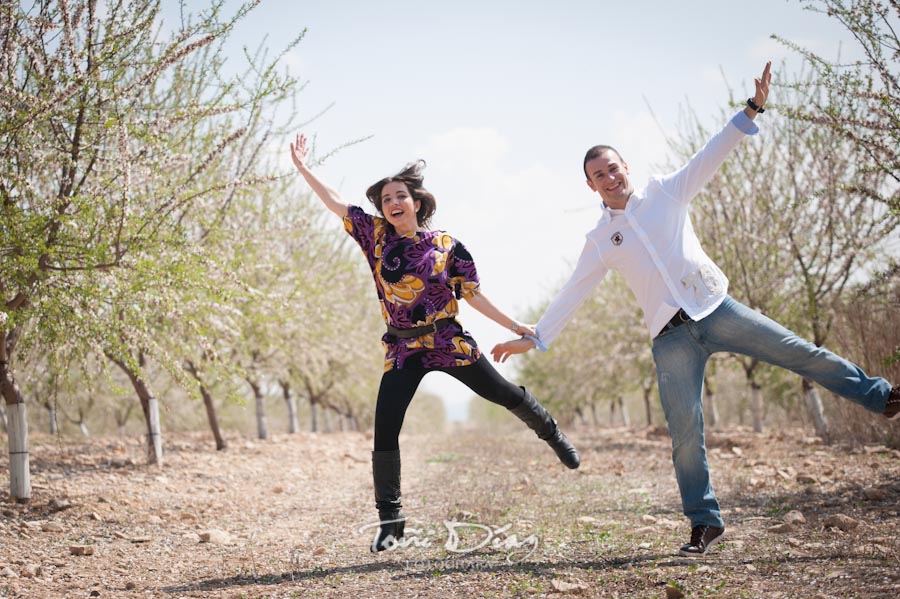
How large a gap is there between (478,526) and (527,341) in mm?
1670

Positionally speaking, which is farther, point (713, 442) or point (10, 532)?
point (713, 442)

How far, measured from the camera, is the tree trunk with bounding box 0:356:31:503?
6.57 m

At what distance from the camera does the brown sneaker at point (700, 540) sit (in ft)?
13.2

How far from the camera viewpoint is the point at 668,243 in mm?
4242

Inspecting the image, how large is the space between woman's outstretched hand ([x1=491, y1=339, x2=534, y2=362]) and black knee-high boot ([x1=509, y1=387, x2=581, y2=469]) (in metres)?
0.27

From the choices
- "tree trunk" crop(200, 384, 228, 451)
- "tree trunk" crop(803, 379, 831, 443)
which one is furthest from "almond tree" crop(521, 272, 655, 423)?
"tree trunk" crop(200, 384, 228, 451)

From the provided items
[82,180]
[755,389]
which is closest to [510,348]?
[82,180]

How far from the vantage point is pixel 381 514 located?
4547 millimetres

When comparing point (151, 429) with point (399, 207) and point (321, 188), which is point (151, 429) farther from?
point (399, 207)

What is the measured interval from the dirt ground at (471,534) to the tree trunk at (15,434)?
186 millimetres

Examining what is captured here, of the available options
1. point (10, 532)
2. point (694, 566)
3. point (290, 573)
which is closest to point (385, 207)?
point (290, 573)

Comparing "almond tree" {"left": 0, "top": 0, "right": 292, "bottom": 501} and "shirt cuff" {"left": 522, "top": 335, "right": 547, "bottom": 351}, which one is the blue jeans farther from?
"almond tree" {"left": 0, "top": 0, "right": 292, "bottom": 501}

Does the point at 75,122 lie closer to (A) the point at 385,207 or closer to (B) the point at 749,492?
(A) the point at 385,207

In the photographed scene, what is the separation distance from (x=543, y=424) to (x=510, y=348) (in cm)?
58
